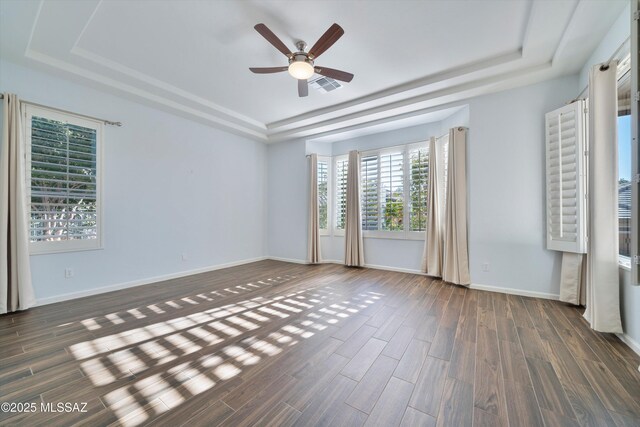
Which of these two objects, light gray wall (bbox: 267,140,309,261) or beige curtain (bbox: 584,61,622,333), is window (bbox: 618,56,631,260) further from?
light gray wall (bbox: 267,140,309,261)

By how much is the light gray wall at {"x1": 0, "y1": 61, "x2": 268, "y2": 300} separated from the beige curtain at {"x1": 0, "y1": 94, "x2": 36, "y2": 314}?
0.65 ft

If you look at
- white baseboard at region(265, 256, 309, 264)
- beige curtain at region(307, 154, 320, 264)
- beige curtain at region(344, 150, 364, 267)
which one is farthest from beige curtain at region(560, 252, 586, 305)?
white baseboard at region(265, 256, 309, 264)

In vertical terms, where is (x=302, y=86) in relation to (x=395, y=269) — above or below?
above

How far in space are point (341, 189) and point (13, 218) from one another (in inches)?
192

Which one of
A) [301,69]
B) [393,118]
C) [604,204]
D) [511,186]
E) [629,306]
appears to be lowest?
[629,306]

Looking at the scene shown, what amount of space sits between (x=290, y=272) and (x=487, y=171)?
3671mm

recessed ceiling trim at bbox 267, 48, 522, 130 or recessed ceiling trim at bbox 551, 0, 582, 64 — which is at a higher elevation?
recessed ceiling trim at bbox 267, 48, 522, 130

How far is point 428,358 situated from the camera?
1903mm

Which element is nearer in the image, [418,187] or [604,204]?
[604,204]

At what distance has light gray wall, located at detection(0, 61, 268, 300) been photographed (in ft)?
10.3

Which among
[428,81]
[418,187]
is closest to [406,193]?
[418,187]

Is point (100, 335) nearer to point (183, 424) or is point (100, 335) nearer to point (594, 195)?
point (183, 424)

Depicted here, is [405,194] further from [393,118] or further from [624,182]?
[624,182]

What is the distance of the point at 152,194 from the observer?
13.2 feet
